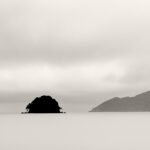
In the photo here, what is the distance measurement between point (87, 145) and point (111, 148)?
7121 millimetres

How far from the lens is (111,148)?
88.0 m

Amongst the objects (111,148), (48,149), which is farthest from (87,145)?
(48,149)

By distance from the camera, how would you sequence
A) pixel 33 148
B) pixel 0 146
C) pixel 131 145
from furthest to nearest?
pixel 131 145, pixel 0 146, pixel 33 148

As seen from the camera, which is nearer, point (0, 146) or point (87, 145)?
point (0, 146)

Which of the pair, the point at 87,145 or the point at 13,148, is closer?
the point at 13,148

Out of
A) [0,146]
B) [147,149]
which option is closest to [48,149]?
[0,146]

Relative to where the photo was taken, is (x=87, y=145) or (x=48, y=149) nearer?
(x=48, y=149)

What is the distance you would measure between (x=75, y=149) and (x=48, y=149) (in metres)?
4.74

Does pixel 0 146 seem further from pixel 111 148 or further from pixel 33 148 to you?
pixel 111 148

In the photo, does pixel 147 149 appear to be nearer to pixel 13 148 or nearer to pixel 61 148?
pixel 61 148

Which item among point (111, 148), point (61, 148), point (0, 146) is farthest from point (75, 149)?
point (0, 146)

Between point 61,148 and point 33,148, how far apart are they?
5.83 meters

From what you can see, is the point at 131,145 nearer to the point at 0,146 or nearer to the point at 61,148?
the point at 61,148


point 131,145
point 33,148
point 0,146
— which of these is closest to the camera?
point 33,148
